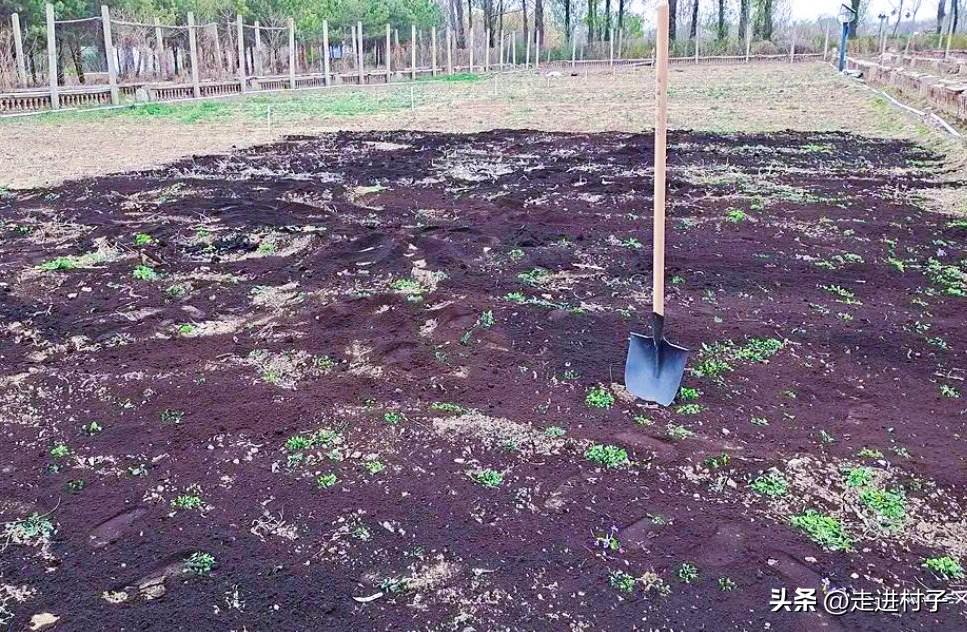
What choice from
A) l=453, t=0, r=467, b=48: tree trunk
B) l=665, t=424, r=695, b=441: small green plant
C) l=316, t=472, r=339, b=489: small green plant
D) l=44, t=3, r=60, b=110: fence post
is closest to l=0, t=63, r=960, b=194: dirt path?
l=44, t=3, r=60, b=110: fence post

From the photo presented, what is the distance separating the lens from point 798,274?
5.14 metres

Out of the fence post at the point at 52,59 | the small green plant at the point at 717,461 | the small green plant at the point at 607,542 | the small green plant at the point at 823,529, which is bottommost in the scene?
the small green plant at the point at 607,542

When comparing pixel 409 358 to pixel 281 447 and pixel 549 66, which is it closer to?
pixel 281 447

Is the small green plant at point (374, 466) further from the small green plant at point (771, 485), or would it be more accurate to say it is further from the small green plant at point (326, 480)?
the small green plant at point (771, 485)

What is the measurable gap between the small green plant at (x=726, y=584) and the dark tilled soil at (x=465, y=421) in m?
0.01

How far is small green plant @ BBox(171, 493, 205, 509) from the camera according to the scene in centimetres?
274

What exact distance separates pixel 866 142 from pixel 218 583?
35.9 feet

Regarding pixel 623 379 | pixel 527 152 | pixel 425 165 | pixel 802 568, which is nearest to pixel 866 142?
pixel 527 152

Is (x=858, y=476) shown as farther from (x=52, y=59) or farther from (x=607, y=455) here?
(x=52, y=59)

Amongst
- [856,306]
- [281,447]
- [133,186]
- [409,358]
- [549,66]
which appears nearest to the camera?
[281,447]

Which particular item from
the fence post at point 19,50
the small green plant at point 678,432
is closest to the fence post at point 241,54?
the fence post at point 19,50

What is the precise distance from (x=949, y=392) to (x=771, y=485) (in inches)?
50.3

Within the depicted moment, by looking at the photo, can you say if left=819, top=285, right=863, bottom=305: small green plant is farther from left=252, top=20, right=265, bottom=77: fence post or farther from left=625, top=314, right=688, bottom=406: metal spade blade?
left=252, top=20, right=265, bottom=77: fence post

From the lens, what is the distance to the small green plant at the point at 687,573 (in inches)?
93.5
